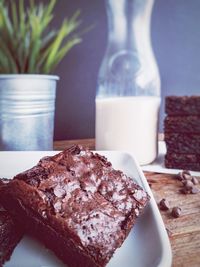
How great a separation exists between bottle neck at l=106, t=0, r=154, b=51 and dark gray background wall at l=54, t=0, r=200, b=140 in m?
0.43

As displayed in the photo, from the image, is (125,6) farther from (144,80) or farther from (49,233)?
(49,233)

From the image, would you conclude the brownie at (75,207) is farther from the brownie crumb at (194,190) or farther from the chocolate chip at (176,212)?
the brownie crumb at (194,190)

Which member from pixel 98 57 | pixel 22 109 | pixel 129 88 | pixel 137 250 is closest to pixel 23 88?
pixel 22 109

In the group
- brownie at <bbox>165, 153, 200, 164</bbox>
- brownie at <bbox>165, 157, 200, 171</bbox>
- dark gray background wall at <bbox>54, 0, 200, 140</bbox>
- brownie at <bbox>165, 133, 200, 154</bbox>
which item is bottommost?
brownie at <bbox>165, 157, 200, 171</bbox>

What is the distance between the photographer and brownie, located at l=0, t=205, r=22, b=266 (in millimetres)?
572

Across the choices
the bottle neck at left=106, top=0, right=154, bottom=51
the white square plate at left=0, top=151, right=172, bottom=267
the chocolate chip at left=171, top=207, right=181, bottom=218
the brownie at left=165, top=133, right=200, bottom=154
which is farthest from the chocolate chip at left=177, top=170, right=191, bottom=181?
the bottle neck at left=106, top=0, right=154, bottom=51

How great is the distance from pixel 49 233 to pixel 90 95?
4.36 feet

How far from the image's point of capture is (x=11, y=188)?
0.58 metres

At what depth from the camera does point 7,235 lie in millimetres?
588

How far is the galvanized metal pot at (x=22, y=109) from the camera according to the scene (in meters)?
1.08

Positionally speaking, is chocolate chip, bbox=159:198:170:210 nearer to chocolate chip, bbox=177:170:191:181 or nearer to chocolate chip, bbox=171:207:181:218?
chocolate chip, bbox=171:207:181:218

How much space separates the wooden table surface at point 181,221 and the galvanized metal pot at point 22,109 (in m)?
0.41

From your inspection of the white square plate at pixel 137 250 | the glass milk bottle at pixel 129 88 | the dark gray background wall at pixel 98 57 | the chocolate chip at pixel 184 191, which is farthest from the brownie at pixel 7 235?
the dark gray background wall at pixel 98 57

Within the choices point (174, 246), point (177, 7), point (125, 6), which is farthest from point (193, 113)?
point (177, 7)
